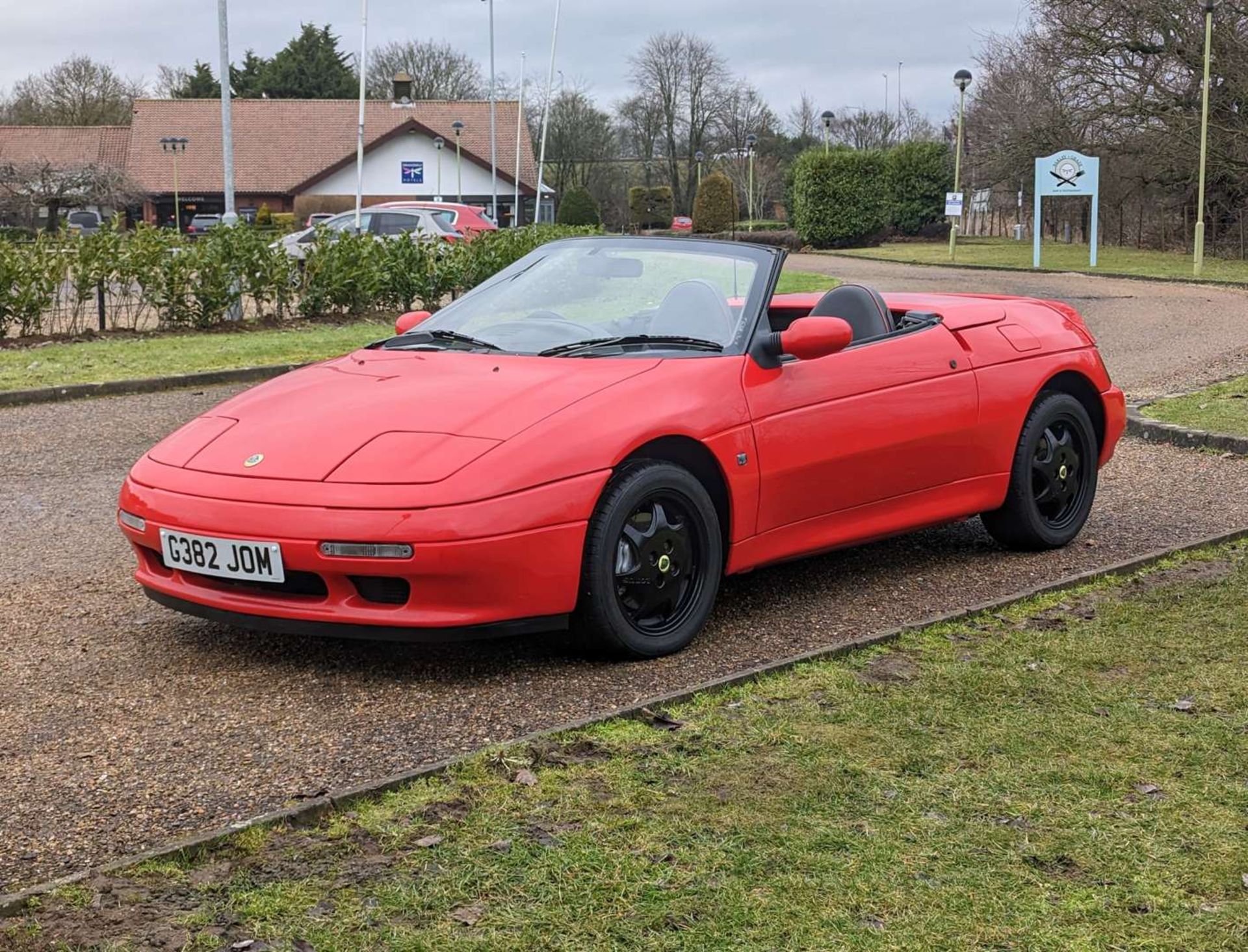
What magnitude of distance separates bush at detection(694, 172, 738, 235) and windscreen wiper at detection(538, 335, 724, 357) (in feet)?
177

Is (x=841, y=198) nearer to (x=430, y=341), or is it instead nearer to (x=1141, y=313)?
(x=1141, y=313)

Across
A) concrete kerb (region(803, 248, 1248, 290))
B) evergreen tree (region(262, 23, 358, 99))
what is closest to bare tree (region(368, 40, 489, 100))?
evergreen tree (region(262, 23, 358, 99))

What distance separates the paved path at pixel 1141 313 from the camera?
14.1 metres

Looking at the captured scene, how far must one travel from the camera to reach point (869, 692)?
465 cm

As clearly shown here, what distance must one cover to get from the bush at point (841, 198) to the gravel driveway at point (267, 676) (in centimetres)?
4317

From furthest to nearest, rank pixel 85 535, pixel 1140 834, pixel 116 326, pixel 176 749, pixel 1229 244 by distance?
pixel 1229 244
pixel 116 326
pixel 85 535
pixel 176 749
pixel 1140 834

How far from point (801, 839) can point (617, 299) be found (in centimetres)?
293

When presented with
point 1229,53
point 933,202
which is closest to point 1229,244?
point 1229,53

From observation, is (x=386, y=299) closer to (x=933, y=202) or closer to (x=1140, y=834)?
(x=1140, y=834)

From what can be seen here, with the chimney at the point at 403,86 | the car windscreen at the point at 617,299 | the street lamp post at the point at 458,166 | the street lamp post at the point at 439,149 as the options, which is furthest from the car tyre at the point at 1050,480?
the chimney at the point at 403,86

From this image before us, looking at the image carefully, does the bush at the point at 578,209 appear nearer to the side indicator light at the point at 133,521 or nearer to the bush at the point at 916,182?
the bush at the point at 916,182

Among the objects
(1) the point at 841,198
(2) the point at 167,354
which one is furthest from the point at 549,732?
(1) the point at 841,198

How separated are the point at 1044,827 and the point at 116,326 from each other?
48.1 ft

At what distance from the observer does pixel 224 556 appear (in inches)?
189
